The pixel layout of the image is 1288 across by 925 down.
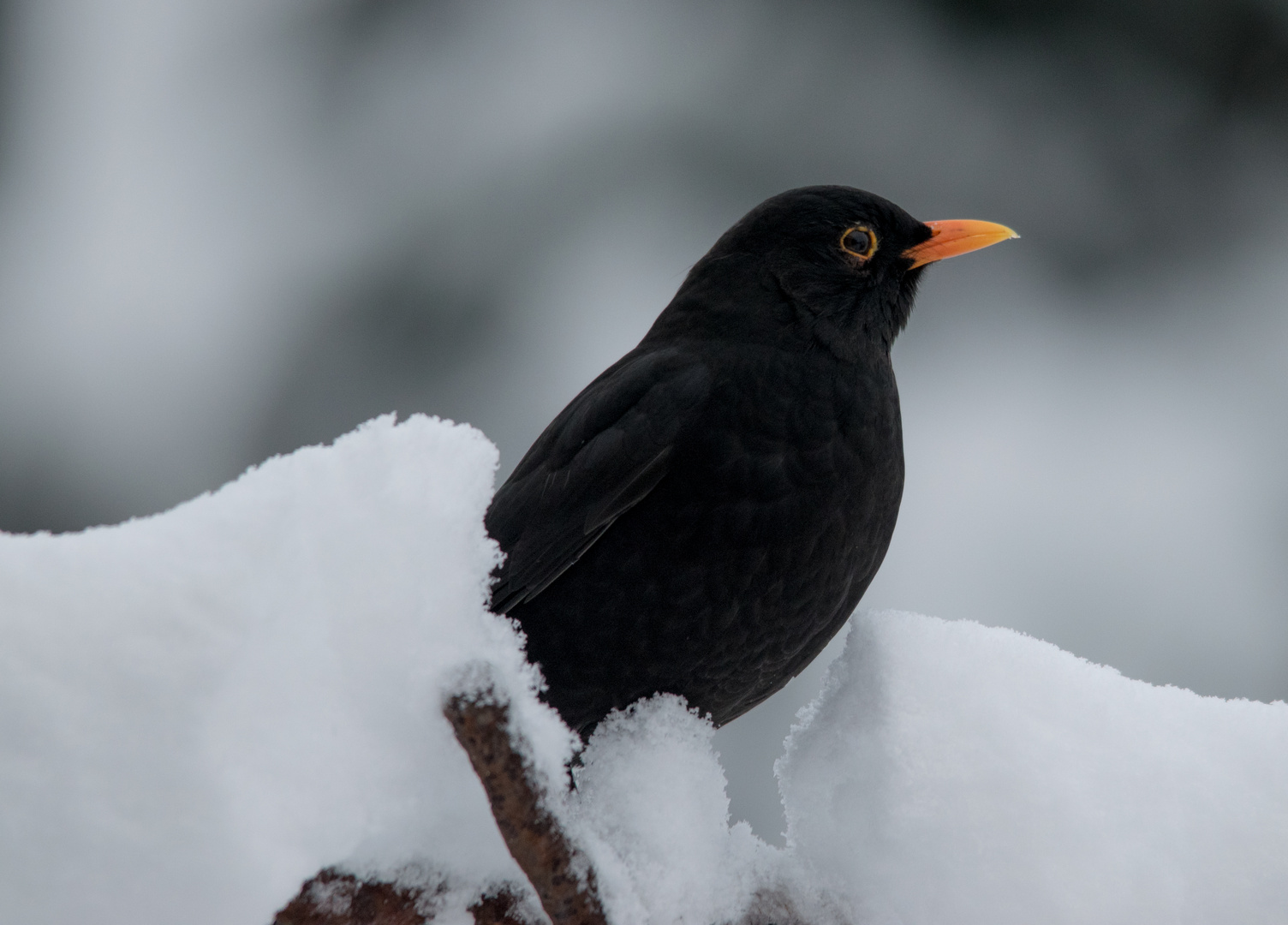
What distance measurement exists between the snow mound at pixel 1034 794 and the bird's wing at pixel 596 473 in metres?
0.65

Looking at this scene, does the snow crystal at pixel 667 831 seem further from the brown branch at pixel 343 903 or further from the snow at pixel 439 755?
the brown branch at pixel 343 903

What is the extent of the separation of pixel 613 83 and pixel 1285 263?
11.6 feet

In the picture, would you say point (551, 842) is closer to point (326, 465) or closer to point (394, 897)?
point (394, 897)

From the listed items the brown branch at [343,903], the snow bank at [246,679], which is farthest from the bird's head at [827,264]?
the brown branch at [343,903]

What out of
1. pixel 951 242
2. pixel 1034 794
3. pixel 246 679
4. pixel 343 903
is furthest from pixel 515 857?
pixel 951 242

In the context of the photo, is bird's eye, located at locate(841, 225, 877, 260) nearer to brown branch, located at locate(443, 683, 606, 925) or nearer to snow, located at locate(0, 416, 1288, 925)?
snow, located at locate(0, 416, 1288, 925)

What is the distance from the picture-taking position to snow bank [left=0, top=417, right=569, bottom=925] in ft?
3.17

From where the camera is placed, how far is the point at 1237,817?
1425 mm

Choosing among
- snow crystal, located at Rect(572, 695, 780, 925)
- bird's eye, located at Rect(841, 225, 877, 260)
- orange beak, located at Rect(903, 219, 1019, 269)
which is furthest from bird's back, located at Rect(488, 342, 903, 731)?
orange beak, located at Rect(903, 219, 1019, 269)

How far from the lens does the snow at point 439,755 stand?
982mm

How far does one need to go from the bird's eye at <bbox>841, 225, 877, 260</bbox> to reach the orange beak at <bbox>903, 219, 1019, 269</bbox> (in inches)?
4.8

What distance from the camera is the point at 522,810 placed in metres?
1.13

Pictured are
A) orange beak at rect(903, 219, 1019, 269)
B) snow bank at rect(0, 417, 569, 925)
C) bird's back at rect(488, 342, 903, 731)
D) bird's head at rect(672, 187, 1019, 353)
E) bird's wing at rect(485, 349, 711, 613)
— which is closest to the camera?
snow bank at rect(0, 417, 569, 925)

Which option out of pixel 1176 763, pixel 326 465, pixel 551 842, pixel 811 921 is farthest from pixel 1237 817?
pixel 326 465
